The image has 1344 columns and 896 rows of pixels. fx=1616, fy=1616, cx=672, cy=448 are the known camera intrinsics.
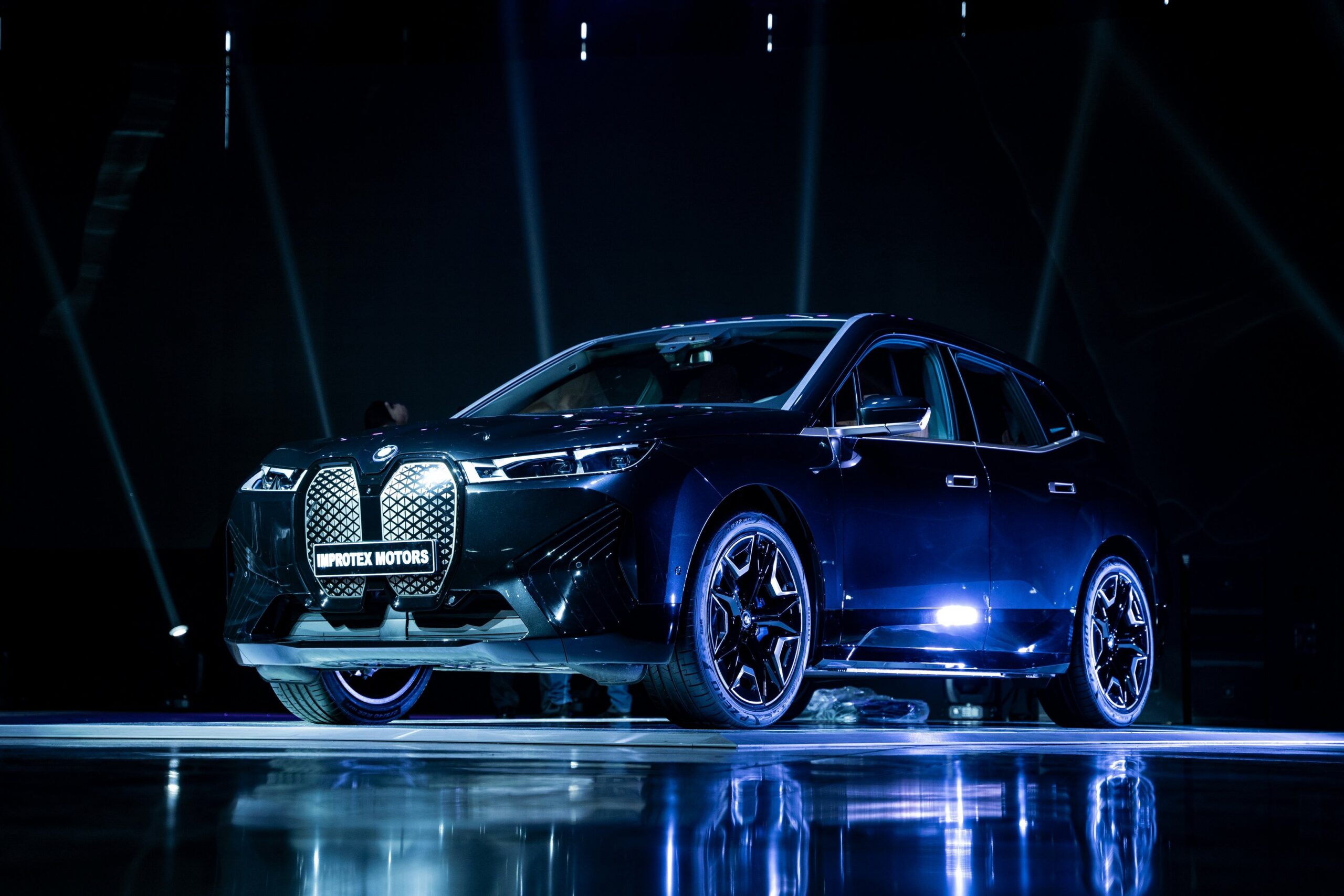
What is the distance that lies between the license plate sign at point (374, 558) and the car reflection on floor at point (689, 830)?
3.21 ft

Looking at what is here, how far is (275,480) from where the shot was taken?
18.1ft

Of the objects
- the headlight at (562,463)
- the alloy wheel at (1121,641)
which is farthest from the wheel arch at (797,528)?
the alloy wheel at (1121,641)

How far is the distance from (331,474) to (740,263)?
7.22m

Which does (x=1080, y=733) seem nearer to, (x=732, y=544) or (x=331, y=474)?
(x=732, y=544)

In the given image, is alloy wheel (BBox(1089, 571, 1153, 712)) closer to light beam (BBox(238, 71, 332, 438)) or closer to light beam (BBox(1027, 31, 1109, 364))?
light beam (BBox(1027, 31, 1109, 364))

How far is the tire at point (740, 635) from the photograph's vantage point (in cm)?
505

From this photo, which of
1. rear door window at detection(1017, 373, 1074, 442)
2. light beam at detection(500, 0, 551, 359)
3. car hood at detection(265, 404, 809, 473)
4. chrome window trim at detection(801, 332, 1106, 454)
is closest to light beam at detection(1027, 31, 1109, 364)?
light beam at detection(500, 0, 551, 359)

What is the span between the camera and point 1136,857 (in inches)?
103

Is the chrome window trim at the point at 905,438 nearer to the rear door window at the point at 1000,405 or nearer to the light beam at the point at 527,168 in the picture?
the rear door window at the point at 1000,405

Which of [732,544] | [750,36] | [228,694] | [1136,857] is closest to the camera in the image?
[1136,857]

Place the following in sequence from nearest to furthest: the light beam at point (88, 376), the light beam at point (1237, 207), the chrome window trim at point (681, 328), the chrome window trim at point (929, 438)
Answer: the chrome window trim at point (929, 438) < the chrome window trim at point (681, 328) < the light beam at point (1237, 207) < the light beam at point (88, 376)

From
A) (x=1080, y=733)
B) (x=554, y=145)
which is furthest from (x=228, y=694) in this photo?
(x=1080, y=733)

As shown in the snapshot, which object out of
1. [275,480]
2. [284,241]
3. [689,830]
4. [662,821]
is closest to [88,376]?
[284,241]

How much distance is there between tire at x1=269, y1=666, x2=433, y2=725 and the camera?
5961mm
